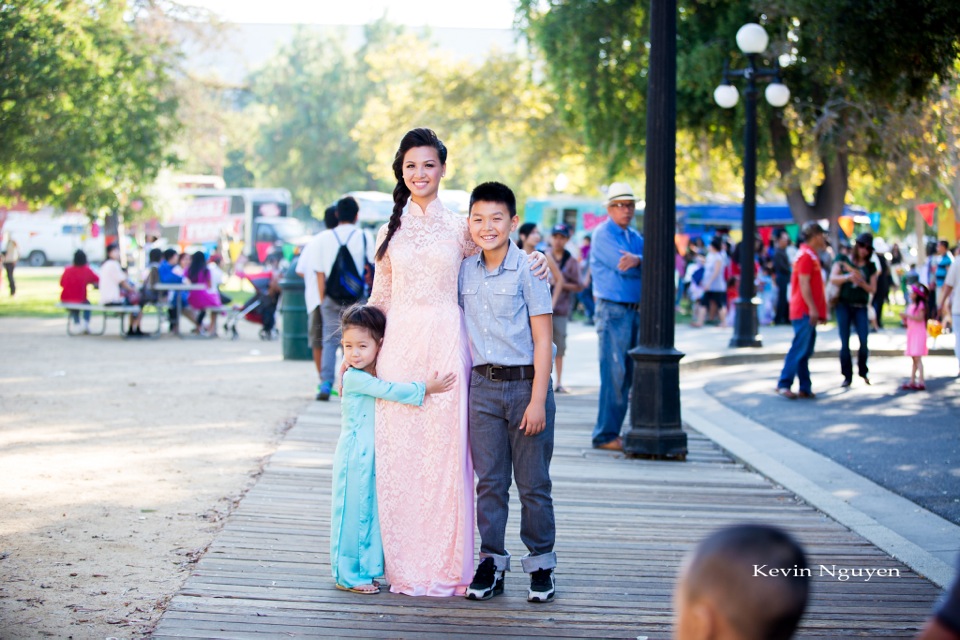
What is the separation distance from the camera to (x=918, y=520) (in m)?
6.68

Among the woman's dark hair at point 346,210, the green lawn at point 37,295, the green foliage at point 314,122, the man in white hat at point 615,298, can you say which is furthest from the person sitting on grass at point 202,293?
the green foliage at point 314,122

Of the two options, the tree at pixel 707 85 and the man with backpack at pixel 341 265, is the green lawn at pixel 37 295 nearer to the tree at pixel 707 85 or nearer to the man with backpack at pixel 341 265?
the tree at pixel 707 85

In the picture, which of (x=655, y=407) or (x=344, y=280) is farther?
(x=344, y=280)

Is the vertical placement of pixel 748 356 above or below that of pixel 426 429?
below

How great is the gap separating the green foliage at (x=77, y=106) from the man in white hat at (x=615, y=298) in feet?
36.4

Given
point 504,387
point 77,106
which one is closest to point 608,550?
point 504,387

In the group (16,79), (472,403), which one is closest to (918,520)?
(472,403)

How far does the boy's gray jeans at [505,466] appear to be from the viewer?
498 centimetres

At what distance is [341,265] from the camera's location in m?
10.7

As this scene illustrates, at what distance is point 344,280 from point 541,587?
6.07 metres

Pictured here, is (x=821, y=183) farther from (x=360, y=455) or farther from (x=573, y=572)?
(x=360, y=455)

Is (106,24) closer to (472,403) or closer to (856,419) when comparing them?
(856,419)

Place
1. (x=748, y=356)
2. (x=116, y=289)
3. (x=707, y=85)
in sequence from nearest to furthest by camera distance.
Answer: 1. (x=748, y=356)
2. (x=116, y=289)
3. (x=707, y=85)

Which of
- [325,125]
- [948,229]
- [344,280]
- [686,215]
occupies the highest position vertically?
[325,125]
